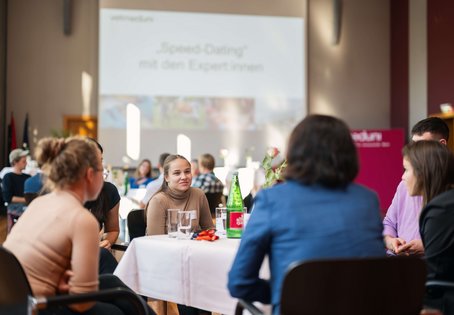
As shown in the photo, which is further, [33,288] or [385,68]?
[385,68]

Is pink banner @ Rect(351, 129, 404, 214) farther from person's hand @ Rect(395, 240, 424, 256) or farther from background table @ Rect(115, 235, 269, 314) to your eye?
background table @ Rect(115, 235, 269, 314)

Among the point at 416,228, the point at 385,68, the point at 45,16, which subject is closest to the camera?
the point at 416,228

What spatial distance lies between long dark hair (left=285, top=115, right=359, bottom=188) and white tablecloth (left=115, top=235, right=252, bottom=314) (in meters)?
0.91

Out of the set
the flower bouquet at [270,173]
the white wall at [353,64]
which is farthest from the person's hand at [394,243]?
the white wall at [353,64]

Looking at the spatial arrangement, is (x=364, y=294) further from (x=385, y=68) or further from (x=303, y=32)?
(x=385, y=68)

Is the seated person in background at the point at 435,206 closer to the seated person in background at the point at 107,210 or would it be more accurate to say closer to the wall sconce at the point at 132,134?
the seated person in background at the point at 107,210

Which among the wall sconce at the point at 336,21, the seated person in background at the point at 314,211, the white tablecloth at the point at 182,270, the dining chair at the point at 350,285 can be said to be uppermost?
the wall sconce at the point at 336,21

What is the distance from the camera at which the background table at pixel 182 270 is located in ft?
8.38

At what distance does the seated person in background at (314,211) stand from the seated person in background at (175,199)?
1.77 metres

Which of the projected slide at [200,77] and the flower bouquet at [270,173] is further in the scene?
the projected slide at [200,77]

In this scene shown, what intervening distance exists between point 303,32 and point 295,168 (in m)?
11.1

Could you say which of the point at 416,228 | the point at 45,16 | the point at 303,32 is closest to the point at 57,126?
the point at 45,16

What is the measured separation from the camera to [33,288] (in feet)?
6.23

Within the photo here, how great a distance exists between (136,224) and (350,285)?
2248 mm
